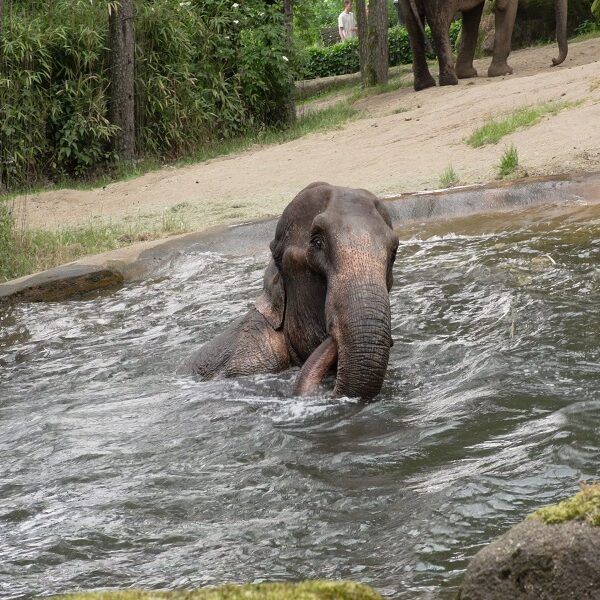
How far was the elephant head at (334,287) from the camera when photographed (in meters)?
5.69

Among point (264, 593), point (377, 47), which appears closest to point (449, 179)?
point (264, 593)

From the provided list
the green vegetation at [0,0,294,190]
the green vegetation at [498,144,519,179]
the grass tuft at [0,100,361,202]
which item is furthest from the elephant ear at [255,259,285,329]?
the green vegetation at [0,0,294,190]

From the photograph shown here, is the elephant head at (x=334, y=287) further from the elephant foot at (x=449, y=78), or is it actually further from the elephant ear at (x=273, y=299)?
the elephant foot at (x=449, y=78)

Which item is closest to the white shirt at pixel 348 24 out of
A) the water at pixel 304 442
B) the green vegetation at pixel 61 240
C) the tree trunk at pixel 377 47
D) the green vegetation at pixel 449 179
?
the tree trunk at pixel 377 47

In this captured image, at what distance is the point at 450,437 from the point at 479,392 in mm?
770

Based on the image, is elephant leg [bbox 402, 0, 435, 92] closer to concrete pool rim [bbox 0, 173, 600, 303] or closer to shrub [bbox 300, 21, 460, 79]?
concrete pool rim [bbox 0, 173, 600, 303]

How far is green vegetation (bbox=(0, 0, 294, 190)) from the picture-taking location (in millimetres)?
17609

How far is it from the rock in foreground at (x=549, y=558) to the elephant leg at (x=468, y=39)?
17129 millimetres

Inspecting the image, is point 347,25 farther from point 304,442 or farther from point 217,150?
point 304,442

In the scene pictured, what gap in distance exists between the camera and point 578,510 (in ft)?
9.33

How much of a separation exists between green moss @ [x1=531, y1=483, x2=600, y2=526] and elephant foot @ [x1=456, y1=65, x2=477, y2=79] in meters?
17.2

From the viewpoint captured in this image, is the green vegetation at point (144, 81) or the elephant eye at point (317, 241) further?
the green vegetation at point (144, 81)

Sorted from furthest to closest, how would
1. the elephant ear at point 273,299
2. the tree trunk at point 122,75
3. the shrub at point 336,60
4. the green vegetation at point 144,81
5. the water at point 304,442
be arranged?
the shrub at point 336,60, the green vegetation at point 144,81, the tree trunk at point 122,75, the elephant ear at point 273,299, the water at point 304,442

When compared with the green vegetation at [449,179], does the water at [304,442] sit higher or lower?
lower
